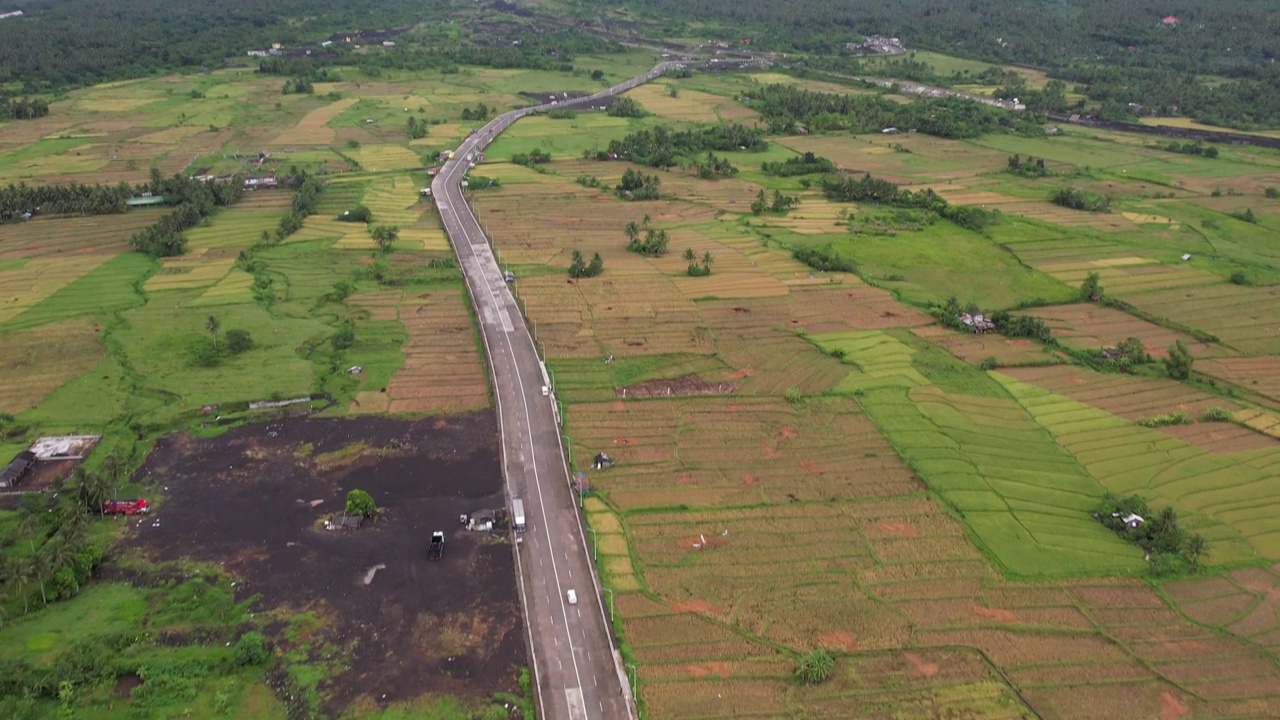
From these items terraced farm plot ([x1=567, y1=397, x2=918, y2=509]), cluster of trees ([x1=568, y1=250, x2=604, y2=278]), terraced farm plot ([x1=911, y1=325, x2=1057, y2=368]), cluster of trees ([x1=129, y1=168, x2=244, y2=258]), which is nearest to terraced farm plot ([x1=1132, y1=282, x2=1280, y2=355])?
terraced farm plot ([x1=911, y1=325, x2=1057, y2=368])

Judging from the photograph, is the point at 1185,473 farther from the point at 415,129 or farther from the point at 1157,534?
the point at 415,129

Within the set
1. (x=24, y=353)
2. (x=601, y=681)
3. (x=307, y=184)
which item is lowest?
(x=601, y=681)

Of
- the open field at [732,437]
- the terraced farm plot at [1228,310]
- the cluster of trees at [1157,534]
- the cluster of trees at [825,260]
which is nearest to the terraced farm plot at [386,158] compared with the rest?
the open field at [732,437]

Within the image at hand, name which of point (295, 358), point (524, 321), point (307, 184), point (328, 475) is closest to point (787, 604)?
point (328, 475)

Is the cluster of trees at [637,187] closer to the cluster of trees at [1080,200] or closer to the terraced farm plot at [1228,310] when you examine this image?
the cluster of trees at [1080,200]

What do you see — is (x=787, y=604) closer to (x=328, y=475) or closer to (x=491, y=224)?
(x=328, y=475)
